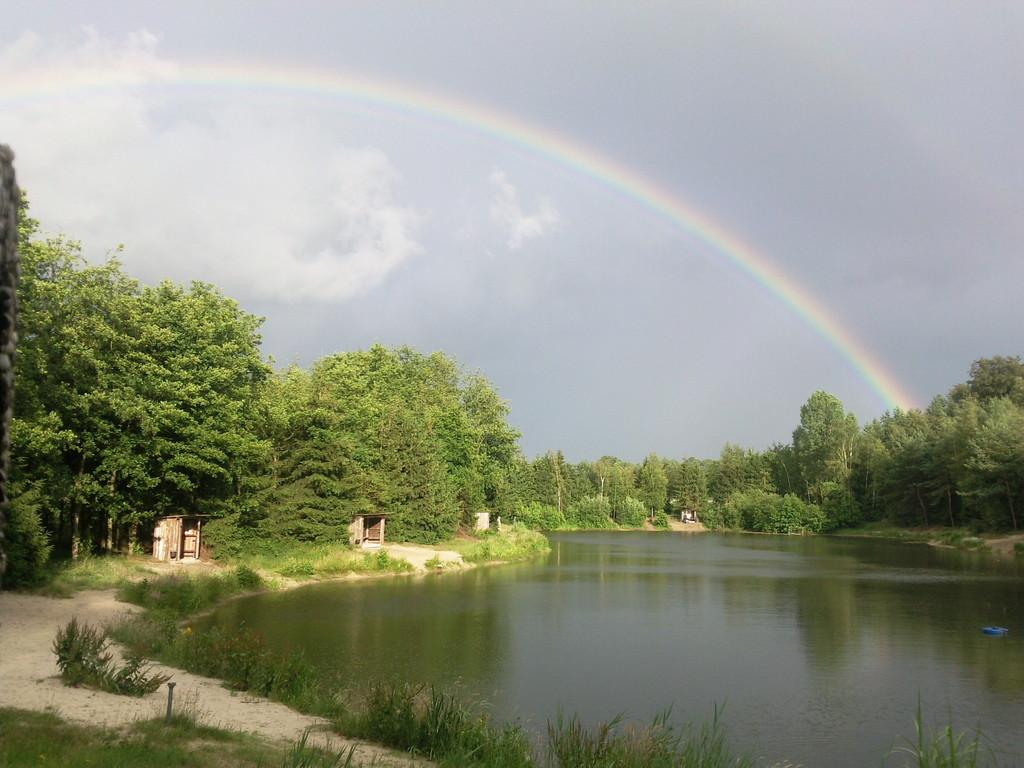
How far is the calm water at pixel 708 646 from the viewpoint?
1684 centimetres

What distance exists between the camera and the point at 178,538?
32.8 m

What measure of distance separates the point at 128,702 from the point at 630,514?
115m

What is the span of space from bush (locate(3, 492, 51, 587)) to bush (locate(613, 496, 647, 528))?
350ft

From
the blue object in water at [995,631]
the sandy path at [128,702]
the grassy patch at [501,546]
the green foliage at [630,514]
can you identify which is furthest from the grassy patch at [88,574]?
the green foliage at [630,514]

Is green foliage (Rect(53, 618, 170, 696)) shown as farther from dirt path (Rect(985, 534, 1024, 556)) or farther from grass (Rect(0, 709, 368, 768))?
dirt path (Rect(985, 534, 1024, 556))

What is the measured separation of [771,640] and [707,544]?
6033cm

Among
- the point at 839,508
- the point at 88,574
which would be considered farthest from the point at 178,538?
the point at 839,508

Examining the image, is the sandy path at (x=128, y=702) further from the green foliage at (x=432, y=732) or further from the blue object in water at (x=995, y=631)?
the blue object in water at (x=995, y=631)

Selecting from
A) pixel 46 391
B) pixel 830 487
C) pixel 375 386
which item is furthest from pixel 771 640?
pixel 830 487

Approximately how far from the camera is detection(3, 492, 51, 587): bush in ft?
68.9

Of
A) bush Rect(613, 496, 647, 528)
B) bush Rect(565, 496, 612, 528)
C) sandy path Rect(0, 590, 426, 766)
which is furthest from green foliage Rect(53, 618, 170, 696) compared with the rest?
bush Rect(613, 496, 647, 528)

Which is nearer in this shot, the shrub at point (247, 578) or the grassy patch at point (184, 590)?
the grassy patch at point (184, 590)

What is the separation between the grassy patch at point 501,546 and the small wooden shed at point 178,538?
770 inches

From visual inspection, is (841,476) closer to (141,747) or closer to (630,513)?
(630,513)
